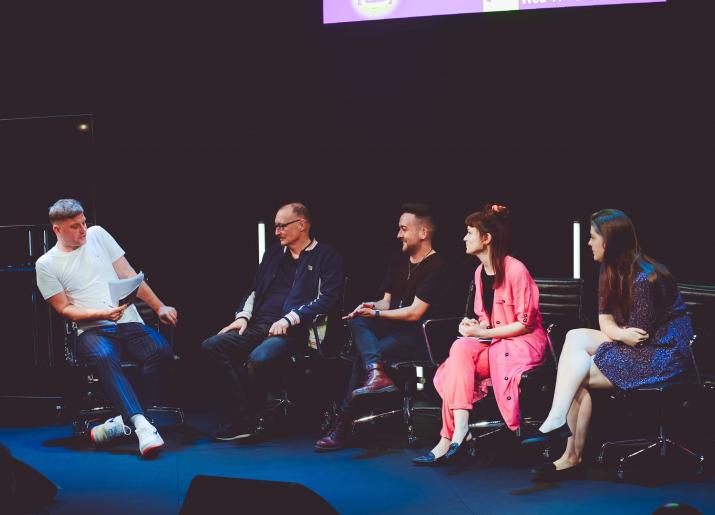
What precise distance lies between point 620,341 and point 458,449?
917mm

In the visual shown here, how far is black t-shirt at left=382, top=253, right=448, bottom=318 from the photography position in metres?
4.68

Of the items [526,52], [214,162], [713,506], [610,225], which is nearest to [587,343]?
[610,225]

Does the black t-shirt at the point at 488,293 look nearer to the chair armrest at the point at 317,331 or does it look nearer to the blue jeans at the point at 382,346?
the blue jeans at the point at 382,346

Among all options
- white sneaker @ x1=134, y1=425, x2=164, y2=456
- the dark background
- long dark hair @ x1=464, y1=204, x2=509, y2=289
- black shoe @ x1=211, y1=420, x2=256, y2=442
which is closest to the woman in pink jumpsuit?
long dark hair @ x1=464, y1=204, x2=509, y2=289

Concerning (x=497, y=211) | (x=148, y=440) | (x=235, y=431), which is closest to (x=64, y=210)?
(x=148, y=440)

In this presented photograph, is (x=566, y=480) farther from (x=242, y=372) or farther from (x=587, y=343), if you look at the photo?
(x=242, y=372)

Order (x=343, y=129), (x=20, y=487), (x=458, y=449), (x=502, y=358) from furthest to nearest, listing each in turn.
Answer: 1. (x=343, y=129)
2. (x=502, y=358)
3. (x=458, y=449)
4. (x=20, y=487)

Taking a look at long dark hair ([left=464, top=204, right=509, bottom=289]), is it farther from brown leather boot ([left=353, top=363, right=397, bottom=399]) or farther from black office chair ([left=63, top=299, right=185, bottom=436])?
black office chair ([left=63, top=299, right=185, bottom=436])

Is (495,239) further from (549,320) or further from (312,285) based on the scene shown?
(312,285)

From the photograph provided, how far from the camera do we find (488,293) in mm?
4371

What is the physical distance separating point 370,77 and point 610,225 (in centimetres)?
252

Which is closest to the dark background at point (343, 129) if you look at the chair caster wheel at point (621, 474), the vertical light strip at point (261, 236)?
the vertical light strip at point (261, 236)

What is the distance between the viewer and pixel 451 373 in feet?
13.6

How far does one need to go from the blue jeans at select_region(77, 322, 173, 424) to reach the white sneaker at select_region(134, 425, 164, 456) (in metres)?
0.12
